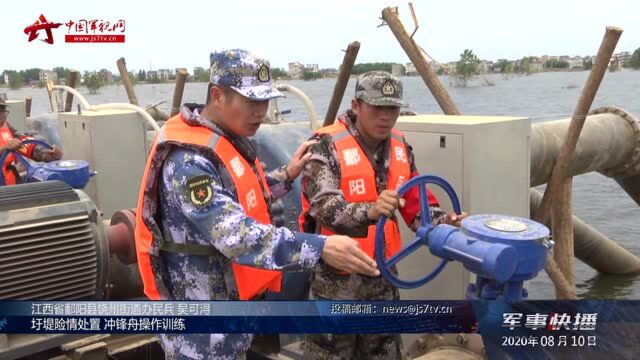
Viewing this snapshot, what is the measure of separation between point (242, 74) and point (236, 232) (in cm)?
58

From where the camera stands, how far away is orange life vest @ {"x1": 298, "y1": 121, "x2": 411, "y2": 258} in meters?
3.06

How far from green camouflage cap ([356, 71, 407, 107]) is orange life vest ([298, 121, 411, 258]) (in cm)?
21

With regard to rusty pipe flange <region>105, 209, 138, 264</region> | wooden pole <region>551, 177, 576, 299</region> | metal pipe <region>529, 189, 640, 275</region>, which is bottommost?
metal pipe <region>529, 189, 640, 275</region>

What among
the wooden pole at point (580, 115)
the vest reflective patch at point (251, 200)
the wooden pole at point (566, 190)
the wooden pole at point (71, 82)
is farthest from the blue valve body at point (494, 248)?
the wooden pole at point (71, 82)

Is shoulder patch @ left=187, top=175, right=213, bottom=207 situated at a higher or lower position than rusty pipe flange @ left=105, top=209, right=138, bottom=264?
higher

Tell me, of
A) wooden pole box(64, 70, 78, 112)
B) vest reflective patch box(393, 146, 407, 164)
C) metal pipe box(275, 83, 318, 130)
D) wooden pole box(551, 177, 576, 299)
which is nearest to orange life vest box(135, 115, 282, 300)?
vest reflective patch box(393, 146, 407, 164)

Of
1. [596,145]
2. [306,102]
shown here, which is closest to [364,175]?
[306,102]

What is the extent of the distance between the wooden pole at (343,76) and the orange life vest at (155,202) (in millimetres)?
3082

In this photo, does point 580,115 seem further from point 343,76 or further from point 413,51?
point 343,76

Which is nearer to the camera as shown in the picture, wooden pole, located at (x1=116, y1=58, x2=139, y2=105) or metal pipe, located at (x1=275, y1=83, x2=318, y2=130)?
metal pipe, located at (x1=275, y1=83, x2=318, y2=130)

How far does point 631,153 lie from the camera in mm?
6012

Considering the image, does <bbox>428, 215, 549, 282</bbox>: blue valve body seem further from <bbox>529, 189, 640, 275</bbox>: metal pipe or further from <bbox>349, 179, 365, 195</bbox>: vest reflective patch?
<bbox>529, 189, 640, 275</bbox>: metal pipe

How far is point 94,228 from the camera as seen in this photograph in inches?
130

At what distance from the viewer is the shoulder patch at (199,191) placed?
219 cm
